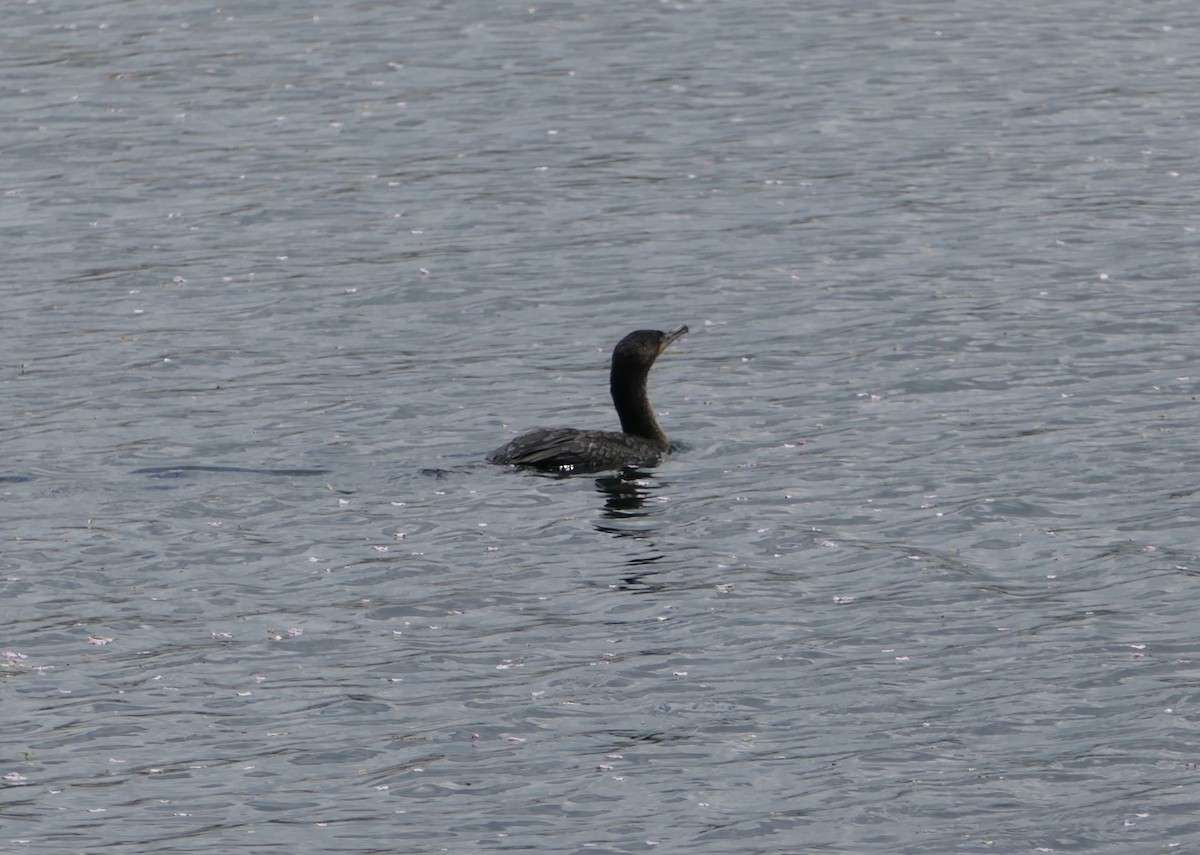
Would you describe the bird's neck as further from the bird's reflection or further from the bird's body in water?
the bird's reflection

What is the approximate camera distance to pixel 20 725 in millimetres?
13320

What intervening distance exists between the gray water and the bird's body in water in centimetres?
22

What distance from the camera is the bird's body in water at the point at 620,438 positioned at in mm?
18828

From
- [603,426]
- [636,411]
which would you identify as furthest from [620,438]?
[603,426]

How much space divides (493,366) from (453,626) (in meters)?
7.52

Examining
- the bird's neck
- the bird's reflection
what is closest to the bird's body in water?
the bird's neck

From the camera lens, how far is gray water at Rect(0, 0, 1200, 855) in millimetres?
12633

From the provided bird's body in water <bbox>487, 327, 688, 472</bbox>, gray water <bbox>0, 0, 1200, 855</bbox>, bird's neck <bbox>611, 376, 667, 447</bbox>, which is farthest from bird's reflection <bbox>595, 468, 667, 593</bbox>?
bird's neck <bbox>611, 376, 667, 447</bbox>

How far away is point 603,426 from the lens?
826 inches

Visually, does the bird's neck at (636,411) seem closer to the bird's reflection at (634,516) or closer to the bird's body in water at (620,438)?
the bird's body in water at (620,438)

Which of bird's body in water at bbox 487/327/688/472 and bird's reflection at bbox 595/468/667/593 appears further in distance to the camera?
bird's body in water at bbox 487/327/688/472

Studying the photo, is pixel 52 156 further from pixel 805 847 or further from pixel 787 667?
pixel 805 847

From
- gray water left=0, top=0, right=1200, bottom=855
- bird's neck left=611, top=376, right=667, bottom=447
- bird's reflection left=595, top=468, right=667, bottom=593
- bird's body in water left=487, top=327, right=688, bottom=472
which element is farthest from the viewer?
bird's neck left=611, top=376, right=667, bottom=447

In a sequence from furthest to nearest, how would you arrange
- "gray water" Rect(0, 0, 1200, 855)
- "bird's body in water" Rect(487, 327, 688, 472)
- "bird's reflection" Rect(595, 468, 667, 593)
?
"bird's body in water" Rect(487, 327, 688, 472)
"bird's reflection" Rect(595, 468, 667, 593)
"gray water" Rect(0, 0, 1200, 855)
